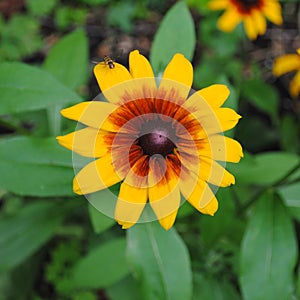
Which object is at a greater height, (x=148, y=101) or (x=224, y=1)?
(x=148, y=101)

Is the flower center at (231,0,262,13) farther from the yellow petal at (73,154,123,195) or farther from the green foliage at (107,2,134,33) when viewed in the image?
the yellow petal at (73,154,123,195)

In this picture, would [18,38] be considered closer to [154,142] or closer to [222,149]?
[154,142]

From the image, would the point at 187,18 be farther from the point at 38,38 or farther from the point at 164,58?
the point at 38,38

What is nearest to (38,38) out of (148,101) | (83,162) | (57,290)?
(57,290)

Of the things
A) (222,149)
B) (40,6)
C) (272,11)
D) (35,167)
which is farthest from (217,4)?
(222,149)

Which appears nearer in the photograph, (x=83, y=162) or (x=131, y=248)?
(x=83, y=162)

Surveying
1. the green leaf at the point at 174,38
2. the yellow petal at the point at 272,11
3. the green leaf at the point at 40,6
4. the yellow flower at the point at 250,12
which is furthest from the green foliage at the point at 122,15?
the green leaf at the point at 174,38

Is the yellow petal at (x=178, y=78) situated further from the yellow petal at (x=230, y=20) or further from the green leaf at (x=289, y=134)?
the green leaf at (x=289, y=134)
